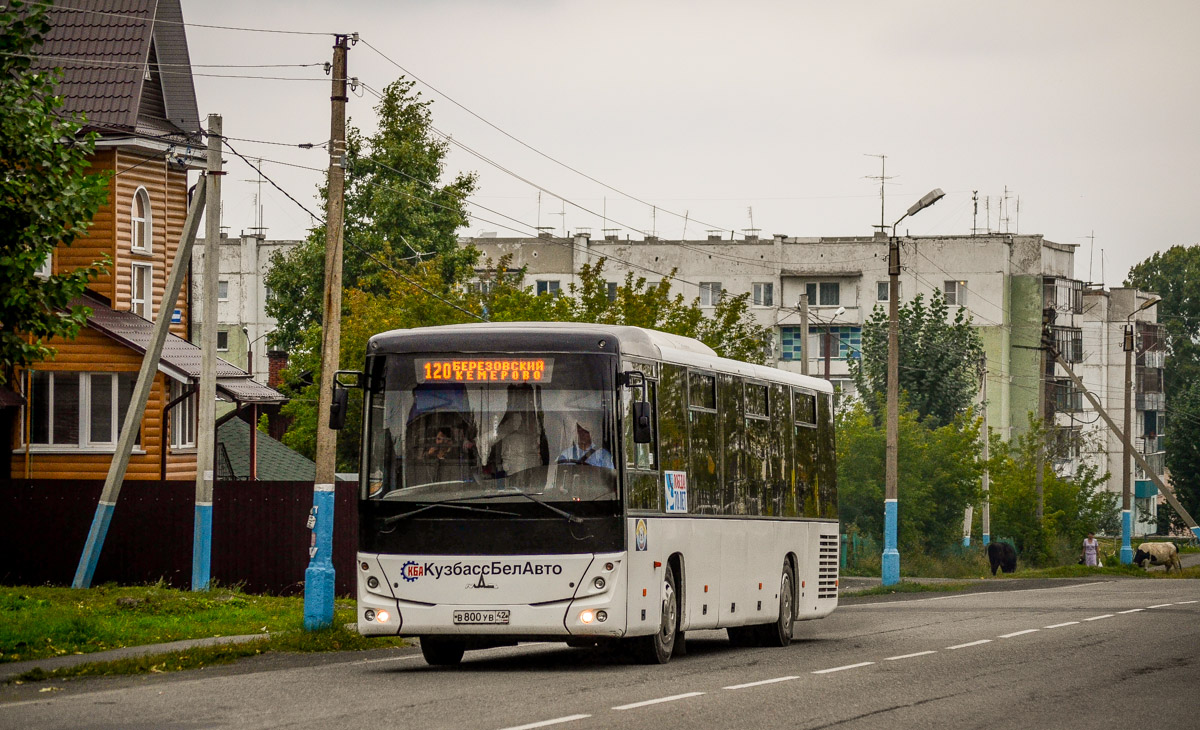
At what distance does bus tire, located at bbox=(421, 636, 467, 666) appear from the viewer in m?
17.5

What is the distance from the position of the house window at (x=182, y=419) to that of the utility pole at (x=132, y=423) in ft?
23.1

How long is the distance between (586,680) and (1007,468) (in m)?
54.0

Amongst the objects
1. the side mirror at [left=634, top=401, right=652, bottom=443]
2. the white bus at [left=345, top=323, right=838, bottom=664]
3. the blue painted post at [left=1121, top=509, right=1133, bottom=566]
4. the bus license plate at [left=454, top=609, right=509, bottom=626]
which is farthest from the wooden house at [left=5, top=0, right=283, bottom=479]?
the blue painted post at [left=1121, top=509, right=1133, bottom=566]

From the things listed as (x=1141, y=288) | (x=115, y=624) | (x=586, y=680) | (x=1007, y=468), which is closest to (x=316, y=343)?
(x=1007, y=468)

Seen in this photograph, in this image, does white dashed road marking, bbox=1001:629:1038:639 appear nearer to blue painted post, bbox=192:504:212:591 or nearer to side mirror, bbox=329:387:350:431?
side mirror, bbox=329:387:350:431

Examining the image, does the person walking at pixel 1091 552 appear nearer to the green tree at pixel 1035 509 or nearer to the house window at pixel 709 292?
the green tree at pixel 1035 509

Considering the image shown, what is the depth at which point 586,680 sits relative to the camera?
15547 mm

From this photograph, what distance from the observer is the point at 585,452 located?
16469 mm

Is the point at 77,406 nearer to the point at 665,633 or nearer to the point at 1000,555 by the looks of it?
the point at 665,633

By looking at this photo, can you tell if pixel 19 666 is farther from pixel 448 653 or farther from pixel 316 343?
pixel 316 343

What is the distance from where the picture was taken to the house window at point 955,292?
97062 mm

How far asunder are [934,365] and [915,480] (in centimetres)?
1796

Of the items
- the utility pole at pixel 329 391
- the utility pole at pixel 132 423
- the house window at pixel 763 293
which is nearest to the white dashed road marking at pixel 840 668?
the utility pole at pixel 329 391

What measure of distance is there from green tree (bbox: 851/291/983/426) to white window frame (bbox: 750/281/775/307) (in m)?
23.3
